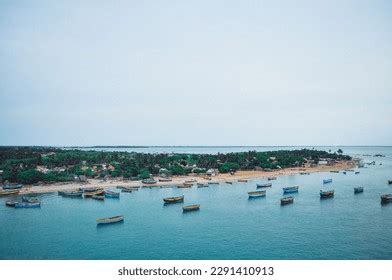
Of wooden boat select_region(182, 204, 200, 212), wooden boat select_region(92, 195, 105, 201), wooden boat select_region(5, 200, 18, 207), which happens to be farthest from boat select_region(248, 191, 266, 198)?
wooden boat select_region(5, 200, 18, 207)

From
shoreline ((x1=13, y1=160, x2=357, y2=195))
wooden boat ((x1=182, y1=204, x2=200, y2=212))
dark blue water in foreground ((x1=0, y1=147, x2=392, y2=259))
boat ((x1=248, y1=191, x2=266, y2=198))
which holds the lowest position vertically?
dark blue water in foreground ((x1=0, y1=147, x2=392, y2=259))

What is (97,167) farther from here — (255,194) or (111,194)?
(255,194)

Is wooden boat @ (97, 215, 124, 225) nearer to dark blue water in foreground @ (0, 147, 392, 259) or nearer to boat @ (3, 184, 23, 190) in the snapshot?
dark blue water in foreground @ (0, 147, 392, 259)

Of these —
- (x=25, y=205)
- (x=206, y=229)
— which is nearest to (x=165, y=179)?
(x=25, y=205)

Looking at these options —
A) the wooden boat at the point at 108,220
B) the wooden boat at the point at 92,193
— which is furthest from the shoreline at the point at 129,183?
the wooden boat at the point at 108,220

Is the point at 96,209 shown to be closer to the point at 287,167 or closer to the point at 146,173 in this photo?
the point at 146,173

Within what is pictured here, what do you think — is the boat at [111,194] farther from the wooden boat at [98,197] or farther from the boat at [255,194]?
the boat at [255,194]

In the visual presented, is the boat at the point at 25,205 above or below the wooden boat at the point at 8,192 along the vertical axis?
below

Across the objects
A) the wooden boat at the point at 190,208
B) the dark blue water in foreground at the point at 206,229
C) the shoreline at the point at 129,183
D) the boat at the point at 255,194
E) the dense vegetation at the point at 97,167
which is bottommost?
the dark blue water in foreground at the point at 206,229
